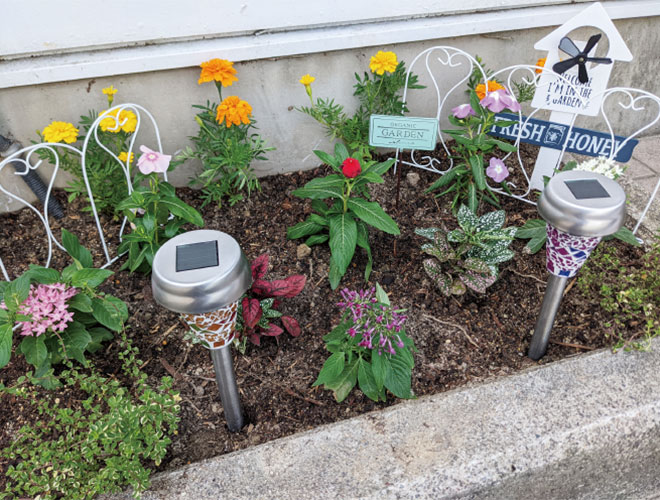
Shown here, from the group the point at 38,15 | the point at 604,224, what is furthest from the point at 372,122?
the point at 38,15

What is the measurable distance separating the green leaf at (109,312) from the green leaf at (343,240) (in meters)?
0.81

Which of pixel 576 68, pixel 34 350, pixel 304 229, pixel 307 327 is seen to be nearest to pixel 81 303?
pixel 34 350

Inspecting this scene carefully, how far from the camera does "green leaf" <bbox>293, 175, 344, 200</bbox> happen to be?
209 cm

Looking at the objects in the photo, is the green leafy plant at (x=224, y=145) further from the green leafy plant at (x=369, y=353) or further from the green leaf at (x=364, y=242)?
the green leafy plant at (x=369, y=353)

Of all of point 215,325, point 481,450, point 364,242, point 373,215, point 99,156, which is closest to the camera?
point 215,325

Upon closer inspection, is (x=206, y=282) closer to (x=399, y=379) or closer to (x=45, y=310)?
(x=45, y=310)

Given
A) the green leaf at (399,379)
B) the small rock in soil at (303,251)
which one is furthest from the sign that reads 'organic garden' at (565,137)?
A: the green leaf at (399,379)

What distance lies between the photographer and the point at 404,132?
2195 mm

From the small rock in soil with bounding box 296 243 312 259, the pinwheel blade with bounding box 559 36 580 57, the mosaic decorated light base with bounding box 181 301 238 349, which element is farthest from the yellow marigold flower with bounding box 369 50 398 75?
the mosaic decorated light base with bounding box 181 301 238 349

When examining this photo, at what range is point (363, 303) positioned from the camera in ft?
5.50

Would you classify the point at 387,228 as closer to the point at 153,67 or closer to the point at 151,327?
the point at 151,327

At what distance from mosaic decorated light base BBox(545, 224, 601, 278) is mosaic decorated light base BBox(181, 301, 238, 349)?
100cm

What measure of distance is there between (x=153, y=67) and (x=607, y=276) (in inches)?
87.0

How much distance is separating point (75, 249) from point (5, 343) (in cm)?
43
